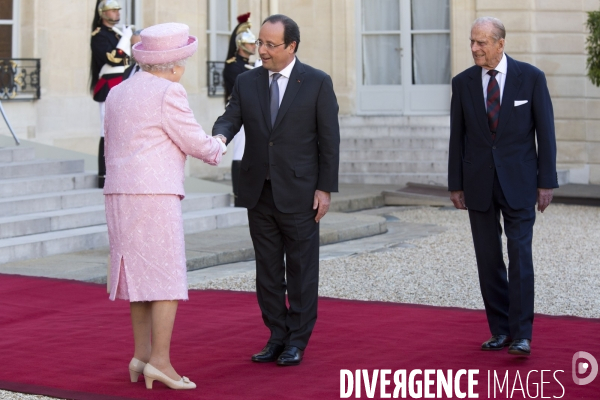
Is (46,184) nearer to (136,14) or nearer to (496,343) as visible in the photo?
(136,14)

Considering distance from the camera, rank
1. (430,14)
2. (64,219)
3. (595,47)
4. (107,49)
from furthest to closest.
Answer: (430,14) < (595,47) < (107,49) < (64,219)

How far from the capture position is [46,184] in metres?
10.2

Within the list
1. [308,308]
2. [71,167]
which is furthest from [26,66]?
[308,308]

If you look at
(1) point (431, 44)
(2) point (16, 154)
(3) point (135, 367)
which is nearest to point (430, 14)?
(1) point (431, 44)

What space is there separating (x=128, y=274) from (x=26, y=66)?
8645 millimetres

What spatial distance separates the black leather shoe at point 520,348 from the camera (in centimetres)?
525

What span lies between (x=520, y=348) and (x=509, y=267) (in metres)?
0.46

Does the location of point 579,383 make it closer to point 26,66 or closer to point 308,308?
point 308,308

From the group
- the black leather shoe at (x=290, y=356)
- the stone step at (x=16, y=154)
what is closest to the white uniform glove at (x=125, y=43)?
the stone step at (x=16, y=154)

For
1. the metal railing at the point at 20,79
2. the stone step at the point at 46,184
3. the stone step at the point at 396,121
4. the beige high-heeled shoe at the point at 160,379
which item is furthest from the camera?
the stone step at the point at 396,121

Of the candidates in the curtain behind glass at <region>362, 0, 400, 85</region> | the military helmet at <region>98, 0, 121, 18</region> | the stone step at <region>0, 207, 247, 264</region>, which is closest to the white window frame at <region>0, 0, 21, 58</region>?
the military helmet at <region>98, 0, 121, 18</region>

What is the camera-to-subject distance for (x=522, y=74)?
553cm

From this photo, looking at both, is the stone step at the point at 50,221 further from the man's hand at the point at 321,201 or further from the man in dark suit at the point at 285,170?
the man's hand at the point at 321,201

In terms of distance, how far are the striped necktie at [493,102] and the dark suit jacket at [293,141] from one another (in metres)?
0.78
